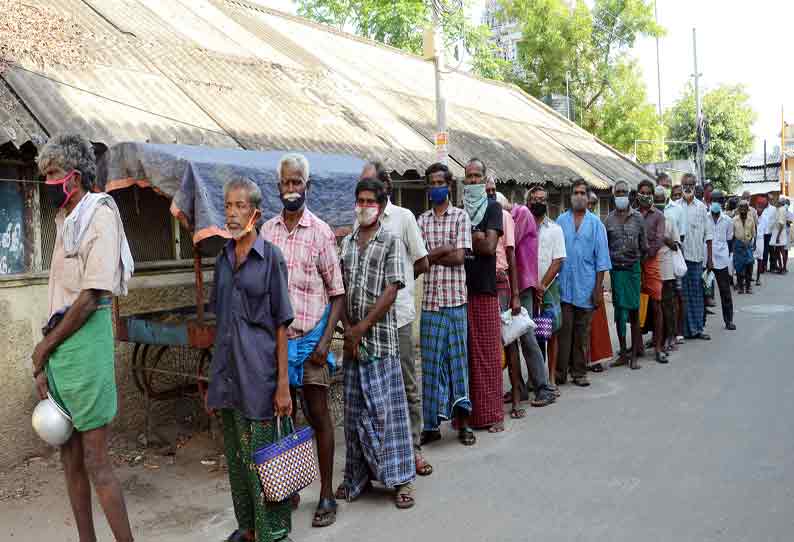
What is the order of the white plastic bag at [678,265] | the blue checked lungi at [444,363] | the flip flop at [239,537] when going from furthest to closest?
the white plastic bag at [678,265] < the blue checked lungi at [444,363] < the flip flop at [239,537]

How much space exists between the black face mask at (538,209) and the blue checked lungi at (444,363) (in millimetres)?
2066

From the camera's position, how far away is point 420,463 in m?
5.23

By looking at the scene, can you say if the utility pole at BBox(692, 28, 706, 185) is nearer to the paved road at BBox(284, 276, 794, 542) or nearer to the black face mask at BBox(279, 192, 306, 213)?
the paved road at BBox(284, 276, 794, 542)

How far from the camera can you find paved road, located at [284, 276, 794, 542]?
13.7 ft

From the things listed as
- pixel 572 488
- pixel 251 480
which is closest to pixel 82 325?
pixel 251 480

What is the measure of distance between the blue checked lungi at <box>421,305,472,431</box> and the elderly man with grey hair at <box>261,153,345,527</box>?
143cm

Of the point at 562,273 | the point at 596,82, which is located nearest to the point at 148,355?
the point at 562,273

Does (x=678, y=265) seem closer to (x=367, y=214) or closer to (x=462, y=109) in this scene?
(x=367, y=214)

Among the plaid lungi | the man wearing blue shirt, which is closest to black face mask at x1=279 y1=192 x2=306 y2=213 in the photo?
the plaid lungi

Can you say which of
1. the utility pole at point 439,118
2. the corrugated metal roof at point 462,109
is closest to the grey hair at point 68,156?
the utility pole at point 439,118

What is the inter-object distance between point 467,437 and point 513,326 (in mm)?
1212

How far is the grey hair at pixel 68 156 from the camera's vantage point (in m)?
3.57

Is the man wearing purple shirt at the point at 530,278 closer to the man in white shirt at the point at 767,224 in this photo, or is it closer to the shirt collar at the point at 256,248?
the shirt collar at the point at 256,248

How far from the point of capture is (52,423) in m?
3.50
